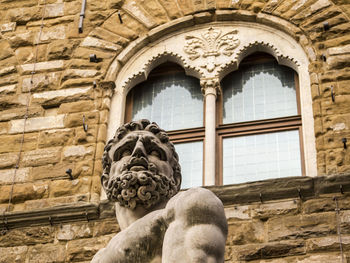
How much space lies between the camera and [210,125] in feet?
29.4

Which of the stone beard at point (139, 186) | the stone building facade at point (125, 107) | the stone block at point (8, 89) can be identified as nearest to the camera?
the stone beard at point (139, 186)

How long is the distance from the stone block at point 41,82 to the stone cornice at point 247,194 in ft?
5.79

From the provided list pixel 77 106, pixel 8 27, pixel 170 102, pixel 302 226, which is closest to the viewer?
pixel 302 226

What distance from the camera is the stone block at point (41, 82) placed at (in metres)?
9.63

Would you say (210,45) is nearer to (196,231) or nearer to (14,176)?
(14,176)

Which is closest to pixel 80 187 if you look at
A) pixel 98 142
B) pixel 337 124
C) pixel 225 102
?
pixel 98 142

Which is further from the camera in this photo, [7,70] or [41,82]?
[7,70]

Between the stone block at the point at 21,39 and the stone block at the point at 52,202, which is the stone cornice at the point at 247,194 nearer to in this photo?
the stone block at the point at 52,202

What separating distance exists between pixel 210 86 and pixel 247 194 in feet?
5.70

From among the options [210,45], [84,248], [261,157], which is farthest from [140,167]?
[210,45]

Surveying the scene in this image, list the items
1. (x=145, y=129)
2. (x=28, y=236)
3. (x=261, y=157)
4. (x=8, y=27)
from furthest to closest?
(x=8, y=27)
(x=261, y=157)
(x=28, y=236)
(x=145, y=129)

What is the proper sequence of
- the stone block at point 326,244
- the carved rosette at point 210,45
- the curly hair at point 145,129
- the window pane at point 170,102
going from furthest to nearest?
the carved rosette at point 210,45 → the window pane at point 170,102 → the stone block at point 326,244 → the curly hair at point 145,129

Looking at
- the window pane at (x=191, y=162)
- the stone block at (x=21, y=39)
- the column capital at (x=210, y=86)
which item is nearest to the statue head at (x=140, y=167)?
the window pane at (x=191, y=162)

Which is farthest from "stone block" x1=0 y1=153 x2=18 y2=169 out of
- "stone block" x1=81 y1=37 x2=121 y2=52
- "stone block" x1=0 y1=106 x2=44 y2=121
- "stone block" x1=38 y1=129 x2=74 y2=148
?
"stone block" x1=81 y1=37 x2=121 y2=52
